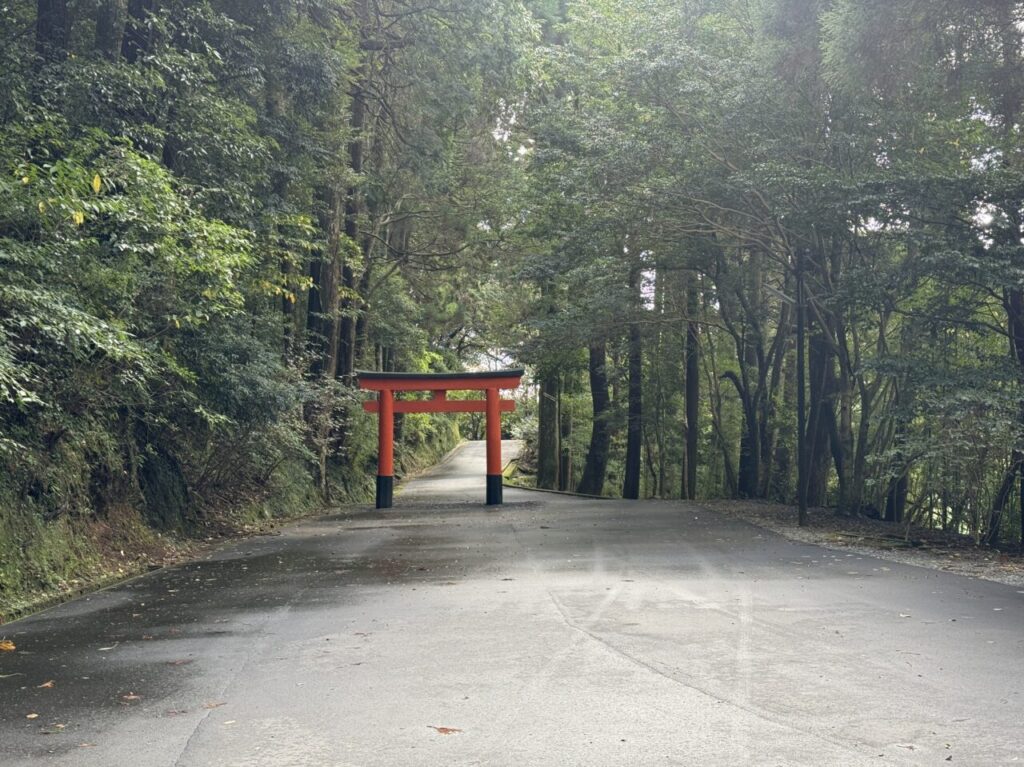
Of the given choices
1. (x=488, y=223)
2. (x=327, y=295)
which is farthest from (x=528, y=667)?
(x=488, y=223)

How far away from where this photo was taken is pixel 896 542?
1406cm

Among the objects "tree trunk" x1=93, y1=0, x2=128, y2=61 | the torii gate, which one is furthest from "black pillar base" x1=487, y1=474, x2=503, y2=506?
"tree trunk" x1=93, y1=0, x2=128, y2=61

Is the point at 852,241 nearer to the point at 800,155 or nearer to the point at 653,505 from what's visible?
the point at 800,155

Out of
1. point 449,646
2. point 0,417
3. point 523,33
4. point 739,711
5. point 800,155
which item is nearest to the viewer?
point 739,711

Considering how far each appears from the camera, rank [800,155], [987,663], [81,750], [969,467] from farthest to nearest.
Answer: [800,155] < [969,467] < [987,663] < [81,750]

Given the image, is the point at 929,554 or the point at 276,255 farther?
the point at 276,255

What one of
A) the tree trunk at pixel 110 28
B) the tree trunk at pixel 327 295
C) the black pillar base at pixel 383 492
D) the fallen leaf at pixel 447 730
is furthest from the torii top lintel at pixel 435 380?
the fallen leaf at pixel 447 730

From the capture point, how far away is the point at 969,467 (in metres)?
12.6

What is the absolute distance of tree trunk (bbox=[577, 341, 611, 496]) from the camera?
96.2 feet

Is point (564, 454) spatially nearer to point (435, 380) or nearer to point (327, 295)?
point (435, 380)

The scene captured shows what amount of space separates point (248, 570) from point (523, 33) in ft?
41.2

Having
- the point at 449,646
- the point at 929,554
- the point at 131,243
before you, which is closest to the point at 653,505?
the point at 929,554

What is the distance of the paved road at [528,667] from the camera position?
465 cm

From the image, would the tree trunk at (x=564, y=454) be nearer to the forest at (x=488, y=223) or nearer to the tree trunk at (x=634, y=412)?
the tree trunk at (x=634, y=412)
